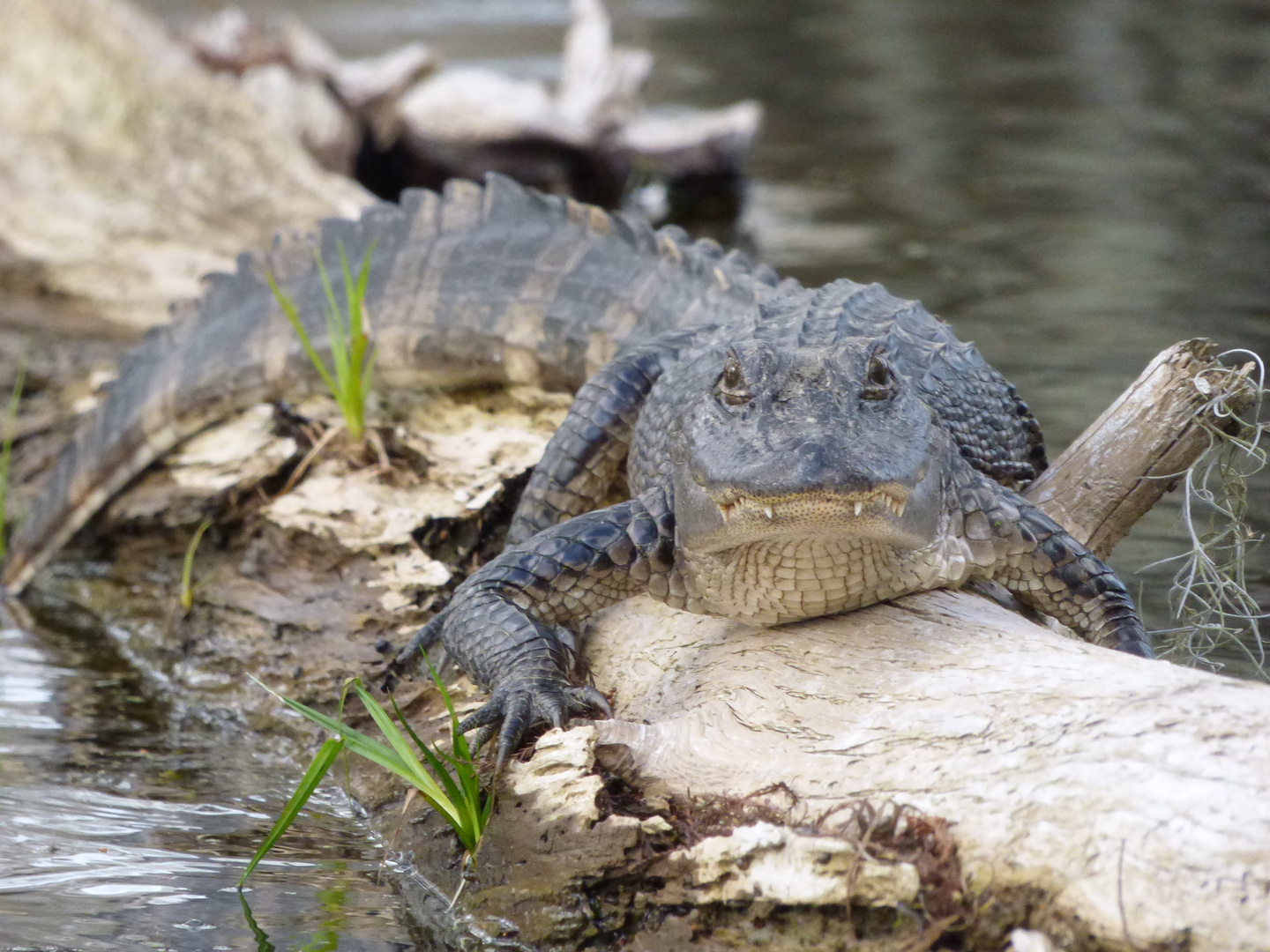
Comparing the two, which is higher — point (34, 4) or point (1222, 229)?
point (34, 4)

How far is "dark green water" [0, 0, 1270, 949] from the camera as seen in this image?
3.06 meters

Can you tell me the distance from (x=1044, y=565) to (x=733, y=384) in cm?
87

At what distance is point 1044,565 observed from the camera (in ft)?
10.4

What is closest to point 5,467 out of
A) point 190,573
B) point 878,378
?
point 190,573

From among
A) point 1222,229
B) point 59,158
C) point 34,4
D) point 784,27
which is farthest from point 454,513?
point 784,27

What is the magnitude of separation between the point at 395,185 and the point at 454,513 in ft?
18.7

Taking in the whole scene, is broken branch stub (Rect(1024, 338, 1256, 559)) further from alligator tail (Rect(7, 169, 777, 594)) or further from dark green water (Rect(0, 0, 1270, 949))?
alligator tail (Rect(7, 169, 777, 594))

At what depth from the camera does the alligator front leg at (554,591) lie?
3.25m

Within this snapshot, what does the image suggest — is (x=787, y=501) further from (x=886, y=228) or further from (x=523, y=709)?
(x=886, y=228)

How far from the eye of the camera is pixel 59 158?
6730mm

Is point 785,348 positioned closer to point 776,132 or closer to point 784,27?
point 776,132

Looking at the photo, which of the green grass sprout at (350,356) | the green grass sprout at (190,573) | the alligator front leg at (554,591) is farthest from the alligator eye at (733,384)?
the green grass sprout at (190,573)

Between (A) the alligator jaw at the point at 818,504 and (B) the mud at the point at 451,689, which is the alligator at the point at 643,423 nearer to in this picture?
(A) the alligator jaw at the point at 818,504

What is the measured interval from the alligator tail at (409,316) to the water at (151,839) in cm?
101
